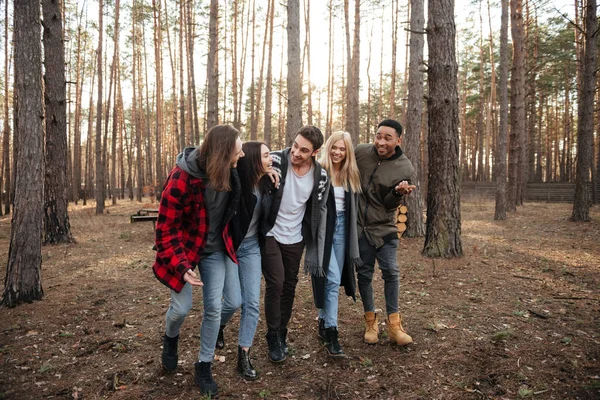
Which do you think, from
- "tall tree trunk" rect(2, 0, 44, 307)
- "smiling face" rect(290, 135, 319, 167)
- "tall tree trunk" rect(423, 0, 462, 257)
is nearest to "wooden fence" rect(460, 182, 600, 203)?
"tall tree trunk" rect(423, 0, 462, 257)

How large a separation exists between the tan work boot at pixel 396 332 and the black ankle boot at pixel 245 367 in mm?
1323

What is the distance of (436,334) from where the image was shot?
3.90 meters

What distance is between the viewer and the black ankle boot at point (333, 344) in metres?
3.44

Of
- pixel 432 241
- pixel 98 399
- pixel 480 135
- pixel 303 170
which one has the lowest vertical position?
pixel 98 399

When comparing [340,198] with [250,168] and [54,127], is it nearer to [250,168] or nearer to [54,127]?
[250,168]

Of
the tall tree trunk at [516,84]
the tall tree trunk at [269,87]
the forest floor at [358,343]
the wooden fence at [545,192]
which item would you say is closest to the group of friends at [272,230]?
the forest floor at [358,343]

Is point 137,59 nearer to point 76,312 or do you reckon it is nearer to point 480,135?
point 76,312

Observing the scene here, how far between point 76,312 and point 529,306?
5.38 metres

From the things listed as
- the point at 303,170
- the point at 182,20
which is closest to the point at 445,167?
the point at 303,170

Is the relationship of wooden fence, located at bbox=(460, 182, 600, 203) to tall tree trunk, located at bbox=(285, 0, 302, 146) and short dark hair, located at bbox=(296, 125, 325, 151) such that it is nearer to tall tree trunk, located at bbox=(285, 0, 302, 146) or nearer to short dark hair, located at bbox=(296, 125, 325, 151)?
tall tree trunk, located at bbox=(285, 0, 302, 146)

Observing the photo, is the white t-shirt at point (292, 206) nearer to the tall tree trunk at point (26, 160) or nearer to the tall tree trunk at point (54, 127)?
the tall tree trunk at point (26, 160)

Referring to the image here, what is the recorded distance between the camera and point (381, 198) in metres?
3.72

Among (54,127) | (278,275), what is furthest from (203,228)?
(54,127)

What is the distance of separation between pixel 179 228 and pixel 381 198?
188 centimetres
